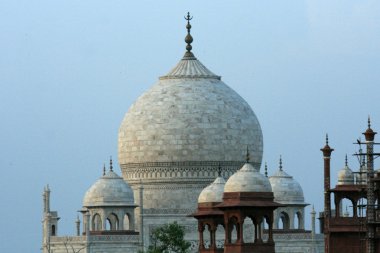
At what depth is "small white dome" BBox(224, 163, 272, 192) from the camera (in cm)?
8056

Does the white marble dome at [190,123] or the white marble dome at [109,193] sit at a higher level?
the white marble dome at [190,123]

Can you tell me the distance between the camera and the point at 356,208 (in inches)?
3100

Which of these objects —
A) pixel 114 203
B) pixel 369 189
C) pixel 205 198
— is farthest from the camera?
pixel 114 203

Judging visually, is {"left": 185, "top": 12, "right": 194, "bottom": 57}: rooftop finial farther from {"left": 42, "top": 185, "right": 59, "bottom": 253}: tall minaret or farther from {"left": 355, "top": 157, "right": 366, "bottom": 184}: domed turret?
{"left": 355, "top": 157, "right": 366, "bottom": 184}: domed turret

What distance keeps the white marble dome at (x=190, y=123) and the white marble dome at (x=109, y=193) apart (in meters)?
2.64

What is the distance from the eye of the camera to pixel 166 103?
9869cm

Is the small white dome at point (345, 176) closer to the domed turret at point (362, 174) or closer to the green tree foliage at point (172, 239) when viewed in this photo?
the domed turret at point (362, 174)

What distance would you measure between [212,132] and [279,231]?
4561 millimetres

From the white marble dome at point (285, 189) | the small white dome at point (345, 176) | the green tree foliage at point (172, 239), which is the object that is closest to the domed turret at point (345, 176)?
the small white dome at point (345, 176)

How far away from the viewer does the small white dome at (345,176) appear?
275ft

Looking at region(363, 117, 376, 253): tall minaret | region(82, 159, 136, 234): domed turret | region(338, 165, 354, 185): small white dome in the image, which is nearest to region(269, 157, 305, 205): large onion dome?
region(82, 159, 136, 234): domed turret

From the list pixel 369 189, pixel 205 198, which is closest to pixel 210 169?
pixel 205 198

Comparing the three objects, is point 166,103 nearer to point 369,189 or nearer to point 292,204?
point 292,204

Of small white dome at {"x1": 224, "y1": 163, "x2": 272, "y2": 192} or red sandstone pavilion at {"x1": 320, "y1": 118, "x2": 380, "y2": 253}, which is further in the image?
small white dome at {"x1": 224, "y1": 163, "x2": 272, "y2": 192}
